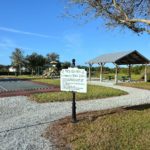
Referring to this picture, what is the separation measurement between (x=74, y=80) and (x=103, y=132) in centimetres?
224

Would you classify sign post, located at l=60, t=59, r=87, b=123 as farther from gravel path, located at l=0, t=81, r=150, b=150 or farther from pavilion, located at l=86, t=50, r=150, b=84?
pavilion, located at l=86, t=50, r=150, b=84

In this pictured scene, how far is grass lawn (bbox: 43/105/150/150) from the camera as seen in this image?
7332 millimetres

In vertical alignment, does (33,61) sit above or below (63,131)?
above

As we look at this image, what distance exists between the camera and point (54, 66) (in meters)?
57.3

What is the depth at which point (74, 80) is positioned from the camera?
10.1 metres

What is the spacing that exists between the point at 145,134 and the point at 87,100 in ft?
29.9

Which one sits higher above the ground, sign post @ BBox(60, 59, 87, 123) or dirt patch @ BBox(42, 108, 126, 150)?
sign post @ BBox(60, 59, 87, 123)

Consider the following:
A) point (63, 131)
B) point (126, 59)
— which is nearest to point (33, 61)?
point (126, 59)

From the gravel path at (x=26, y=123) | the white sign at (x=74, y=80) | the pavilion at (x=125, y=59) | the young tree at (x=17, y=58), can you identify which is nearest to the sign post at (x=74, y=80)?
the white sign at (x=74, y=80)

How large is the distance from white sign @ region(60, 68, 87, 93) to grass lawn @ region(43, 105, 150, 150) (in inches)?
42.6

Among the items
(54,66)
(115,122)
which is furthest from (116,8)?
(54,66)

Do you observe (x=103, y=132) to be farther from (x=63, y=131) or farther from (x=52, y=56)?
(x=52, y=56)

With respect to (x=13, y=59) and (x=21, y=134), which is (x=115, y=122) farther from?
(x=13, y=59)

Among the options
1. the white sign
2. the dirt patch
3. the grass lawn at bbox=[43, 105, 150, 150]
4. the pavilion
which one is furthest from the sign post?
the pavilion
